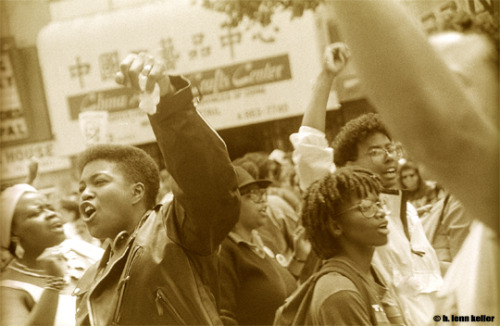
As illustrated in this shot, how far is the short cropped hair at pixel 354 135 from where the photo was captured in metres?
3.86

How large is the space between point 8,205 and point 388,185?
168 cm

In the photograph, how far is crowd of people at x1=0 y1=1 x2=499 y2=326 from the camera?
963mm

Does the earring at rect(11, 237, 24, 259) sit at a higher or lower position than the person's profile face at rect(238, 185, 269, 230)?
higher

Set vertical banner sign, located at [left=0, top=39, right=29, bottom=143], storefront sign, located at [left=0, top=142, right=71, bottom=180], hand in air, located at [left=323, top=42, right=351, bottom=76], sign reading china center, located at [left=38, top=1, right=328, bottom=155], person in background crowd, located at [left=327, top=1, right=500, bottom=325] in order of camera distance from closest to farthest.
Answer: person in background crowd, located at [left=327, top=1, right=500, bottom=325] → hand in air, located at [left=323, top=42, right=351, bottom=76] → sign reading china center, located at [left=38, top=1, right=328, bottom=155] → vertical banner sign, located at [left=0, top=39, right=29, bottom=143] → storefront sign, located at [left=0, top=142, right=71, bottom=180]

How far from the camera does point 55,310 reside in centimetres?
276

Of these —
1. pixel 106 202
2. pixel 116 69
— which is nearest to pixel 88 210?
pixel 106 202

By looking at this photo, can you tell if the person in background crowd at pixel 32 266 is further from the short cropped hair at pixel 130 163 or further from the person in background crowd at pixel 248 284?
the person in background crowd at pixel 248 284

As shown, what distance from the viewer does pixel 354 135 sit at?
386cm

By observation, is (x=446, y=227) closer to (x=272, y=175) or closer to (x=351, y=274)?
(x=351, y=274)

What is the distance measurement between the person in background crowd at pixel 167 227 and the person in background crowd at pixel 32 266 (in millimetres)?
107

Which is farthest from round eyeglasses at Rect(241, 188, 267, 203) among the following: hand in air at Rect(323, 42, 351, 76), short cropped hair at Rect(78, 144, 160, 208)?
short cropped hair at Rect(78, 144, 160, 208)

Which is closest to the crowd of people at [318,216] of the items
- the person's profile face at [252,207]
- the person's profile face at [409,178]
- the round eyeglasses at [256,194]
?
the person's profile face at [252,207]

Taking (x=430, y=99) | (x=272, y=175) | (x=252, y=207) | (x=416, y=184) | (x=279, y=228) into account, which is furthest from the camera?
(x=272, y=175)

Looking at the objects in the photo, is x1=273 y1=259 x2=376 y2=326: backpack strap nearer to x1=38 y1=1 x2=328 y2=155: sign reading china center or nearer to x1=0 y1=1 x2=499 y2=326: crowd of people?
x1=0 y1=1 x2=499 y2=326: crowd of people
